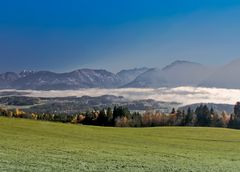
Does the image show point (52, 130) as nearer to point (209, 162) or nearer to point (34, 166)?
point (209, 162)

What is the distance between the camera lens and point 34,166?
28.0m

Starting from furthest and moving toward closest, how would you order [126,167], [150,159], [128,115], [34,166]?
[128,115] → [150,159] → [126,167] → [34,166]

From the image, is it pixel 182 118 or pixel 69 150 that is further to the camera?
pixel 182 118

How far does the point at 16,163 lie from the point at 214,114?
15876cm

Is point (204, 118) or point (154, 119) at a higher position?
point (204, 118)

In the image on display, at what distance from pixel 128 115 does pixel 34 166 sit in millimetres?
146209

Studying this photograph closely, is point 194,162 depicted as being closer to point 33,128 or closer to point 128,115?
point 33,128

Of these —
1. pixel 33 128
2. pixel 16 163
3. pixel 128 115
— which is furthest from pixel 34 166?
pixel 128 115

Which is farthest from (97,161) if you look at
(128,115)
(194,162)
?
(128,115)

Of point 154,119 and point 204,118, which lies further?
point 154,119

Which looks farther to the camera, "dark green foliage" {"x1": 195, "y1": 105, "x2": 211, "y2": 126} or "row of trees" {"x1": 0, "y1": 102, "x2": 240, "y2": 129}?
"dark green foliage" {"x1": 195, "y1": 105, "x2": 211, "y2": 126}

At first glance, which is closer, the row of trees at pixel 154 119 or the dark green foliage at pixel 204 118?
the row of trees at pixel 154 119

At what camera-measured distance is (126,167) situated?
31156 millimetres

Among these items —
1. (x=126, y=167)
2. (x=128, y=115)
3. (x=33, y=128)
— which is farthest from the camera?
(x=128, y=115)
